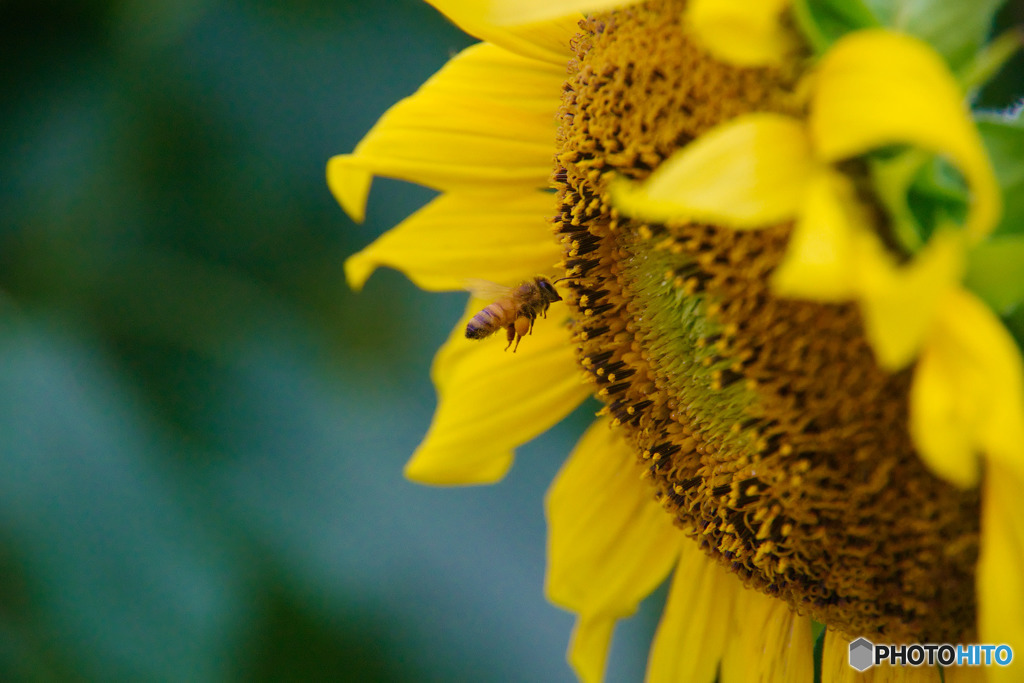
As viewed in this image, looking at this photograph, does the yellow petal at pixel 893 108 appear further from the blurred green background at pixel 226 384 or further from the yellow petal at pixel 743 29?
the blurred green background at pixel 226 384

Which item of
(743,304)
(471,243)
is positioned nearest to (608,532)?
(471,243)

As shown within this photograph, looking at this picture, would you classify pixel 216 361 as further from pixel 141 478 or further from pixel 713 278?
pixel 713 278

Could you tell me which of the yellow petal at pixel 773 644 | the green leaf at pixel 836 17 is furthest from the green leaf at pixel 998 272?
the yellow petal at pixel 773 644

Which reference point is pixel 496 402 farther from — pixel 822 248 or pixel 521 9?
pixel 822 248

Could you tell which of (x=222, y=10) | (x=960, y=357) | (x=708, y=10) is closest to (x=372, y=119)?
(x=222, y=10)

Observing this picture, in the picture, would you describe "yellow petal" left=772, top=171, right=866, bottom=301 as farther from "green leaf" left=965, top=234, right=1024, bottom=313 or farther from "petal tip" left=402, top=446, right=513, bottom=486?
"petal tip" left=402, top=446, right=513, bottom=486

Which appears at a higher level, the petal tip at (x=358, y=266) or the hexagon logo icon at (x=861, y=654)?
the petal tip at (x=358, y=266)
